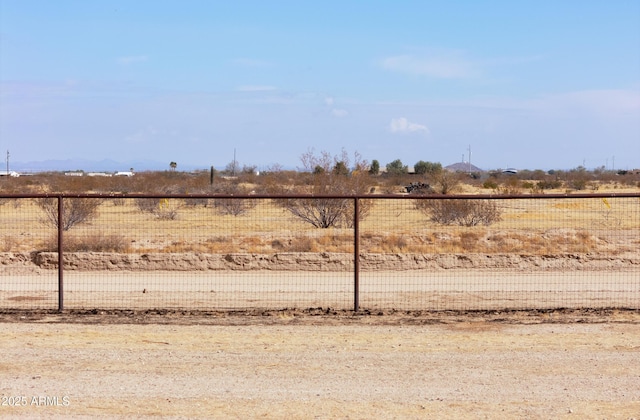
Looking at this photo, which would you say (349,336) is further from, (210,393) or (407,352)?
(210,393)

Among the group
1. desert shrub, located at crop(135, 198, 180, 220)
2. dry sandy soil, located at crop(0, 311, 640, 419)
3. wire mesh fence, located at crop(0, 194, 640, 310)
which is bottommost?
dry sandy soil, located at crop(0, 311, 640, 419)

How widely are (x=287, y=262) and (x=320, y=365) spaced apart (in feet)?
33.0

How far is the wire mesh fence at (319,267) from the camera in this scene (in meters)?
15.6

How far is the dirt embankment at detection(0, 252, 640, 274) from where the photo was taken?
2011cm

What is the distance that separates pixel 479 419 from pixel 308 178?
3390 cm

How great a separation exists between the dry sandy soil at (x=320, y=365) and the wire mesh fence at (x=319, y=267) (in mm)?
1677

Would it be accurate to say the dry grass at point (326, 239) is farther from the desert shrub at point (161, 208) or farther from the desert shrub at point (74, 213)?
the desert shrub at point (161, 208)

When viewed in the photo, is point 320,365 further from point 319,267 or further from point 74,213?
point 74,213

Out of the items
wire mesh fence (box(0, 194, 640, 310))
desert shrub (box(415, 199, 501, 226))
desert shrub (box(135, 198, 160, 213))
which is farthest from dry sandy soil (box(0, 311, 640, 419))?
desert shrub (box(135, 198, 160, 213))

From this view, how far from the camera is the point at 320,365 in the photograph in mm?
10281

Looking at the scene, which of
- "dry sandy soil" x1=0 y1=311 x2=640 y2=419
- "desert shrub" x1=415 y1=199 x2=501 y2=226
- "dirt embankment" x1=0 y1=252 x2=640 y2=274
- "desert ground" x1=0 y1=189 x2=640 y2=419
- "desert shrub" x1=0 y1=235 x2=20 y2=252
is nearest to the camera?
"dry sandy soil" x1=0 y1=311 x2=640 y2=419

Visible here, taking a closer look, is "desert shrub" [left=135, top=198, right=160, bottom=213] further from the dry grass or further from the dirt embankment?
the dirt embankment

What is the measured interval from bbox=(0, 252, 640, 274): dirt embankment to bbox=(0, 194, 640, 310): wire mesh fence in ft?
0.09

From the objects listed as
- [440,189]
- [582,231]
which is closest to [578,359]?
[582,231]
